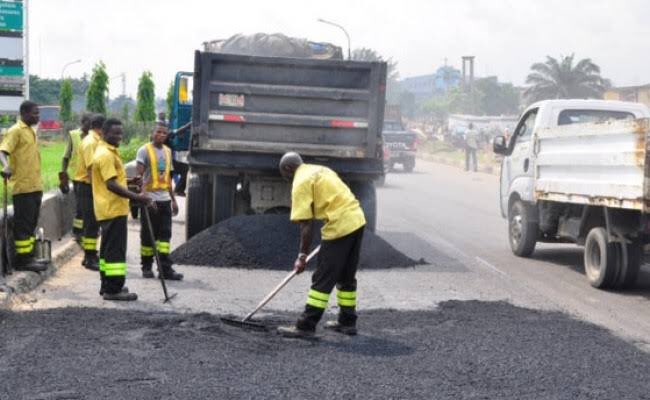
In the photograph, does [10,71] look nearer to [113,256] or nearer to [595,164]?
[113,256]

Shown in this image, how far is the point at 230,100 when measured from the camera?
12.1 metres

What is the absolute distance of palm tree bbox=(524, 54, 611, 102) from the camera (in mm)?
62656

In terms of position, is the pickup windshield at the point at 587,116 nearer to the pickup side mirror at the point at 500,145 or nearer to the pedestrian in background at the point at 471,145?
the pickup side mirror at the point at 500,145

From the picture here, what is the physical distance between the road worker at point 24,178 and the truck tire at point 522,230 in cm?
617

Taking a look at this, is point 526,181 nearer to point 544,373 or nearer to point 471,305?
point 471,305

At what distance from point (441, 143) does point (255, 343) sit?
56052 millimetres

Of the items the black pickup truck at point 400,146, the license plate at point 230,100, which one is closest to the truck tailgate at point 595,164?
the license plate at point 230,100

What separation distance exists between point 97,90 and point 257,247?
36839 mm

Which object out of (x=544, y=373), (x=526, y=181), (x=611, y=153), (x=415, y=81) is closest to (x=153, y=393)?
(x=544, y=373)

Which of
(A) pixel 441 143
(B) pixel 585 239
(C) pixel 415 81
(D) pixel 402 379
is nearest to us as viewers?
(D) pixel 402 379

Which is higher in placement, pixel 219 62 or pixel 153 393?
pixel 219 62

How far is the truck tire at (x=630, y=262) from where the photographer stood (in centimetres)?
1005

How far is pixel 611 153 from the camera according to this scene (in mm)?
9945

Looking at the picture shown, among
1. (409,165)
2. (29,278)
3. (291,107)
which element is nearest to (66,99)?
(409,165)
